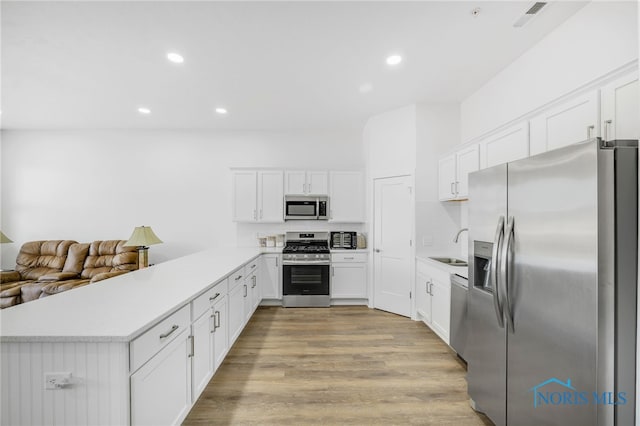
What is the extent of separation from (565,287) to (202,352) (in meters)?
2.19

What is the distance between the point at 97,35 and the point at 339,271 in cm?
386

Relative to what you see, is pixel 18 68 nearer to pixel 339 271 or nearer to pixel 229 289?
pixel 229 289

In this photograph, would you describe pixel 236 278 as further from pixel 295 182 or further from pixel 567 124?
pixel 567 124

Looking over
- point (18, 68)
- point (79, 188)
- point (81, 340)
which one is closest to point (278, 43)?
point (81, 340)

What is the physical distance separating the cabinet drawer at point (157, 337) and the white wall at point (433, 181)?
9.96 ft

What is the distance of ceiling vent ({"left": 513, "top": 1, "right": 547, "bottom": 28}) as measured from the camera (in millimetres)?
1999

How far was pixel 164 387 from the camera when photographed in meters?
1.48

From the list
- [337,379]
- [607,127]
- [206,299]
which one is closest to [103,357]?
[206,299]

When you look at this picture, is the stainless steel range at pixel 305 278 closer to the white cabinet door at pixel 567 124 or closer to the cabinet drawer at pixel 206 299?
the cabinet drawer at pixel 206 299

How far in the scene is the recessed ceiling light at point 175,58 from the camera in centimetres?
263

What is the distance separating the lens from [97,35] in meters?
2.34

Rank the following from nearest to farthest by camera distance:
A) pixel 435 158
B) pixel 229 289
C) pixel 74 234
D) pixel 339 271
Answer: pixel 229 289, pixel 435 158, pixel 339 271, pixel 74 234

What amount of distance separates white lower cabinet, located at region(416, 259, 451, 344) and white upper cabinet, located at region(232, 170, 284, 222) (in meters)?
2.36

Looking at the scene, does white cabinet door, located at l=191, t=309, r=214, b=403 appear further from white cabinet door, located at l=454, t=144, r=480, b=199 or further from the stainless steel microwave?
white cabinet door, located at l=454, t=144, r=480, b=199
